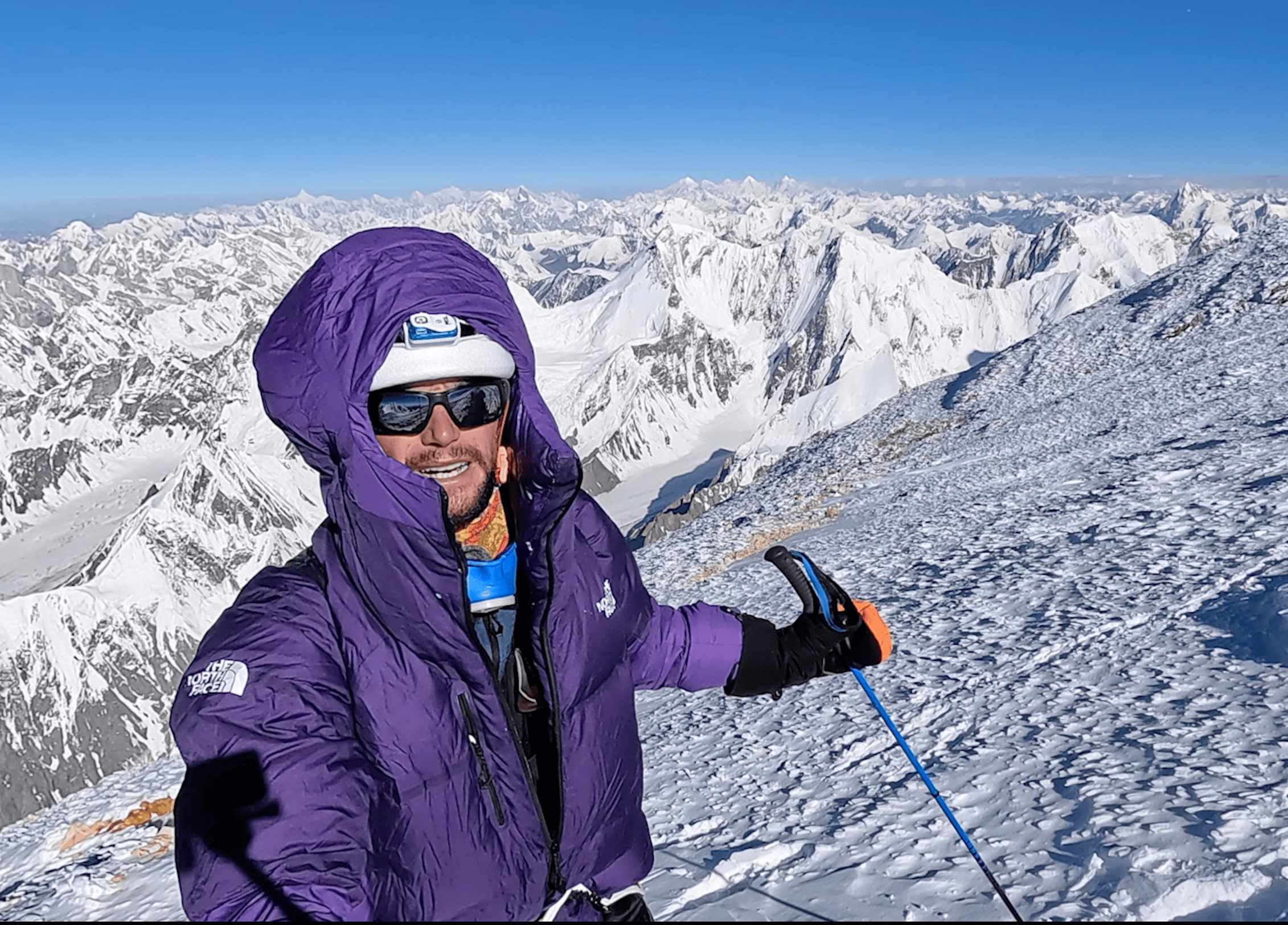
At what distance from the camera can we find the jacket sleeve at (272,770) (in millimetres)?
1896

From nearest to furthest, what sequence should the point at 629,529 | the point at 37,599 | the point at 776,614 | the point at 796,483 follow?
the point at 776,614, the point at 796,483, the point at 37,599, the point at 629,529

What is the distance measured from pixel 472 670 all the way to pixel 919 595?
11366 mm

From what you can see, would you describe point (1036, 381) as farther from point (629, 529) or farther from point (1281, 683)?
point (629, 529)

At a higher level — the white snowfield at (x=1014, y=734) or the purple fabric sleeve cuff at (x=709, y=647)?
the purple fabric sleeve cuff at (x=709, y=647)

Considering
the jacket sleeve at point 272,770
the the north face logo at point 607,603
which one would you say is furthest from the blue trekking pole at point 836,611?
the jacket sleeve at point 272,770

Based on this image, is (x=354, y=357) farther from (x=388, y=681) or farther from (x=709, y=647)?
(x=709, y=647)

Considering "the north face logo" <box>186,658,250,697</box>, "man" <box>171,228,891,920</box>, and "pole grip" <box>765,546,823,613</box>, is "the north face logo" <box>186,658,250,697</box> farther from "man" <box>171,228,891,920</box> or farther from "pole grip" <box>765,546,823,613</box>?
"pole grip" <box>765,546,823,613</box>

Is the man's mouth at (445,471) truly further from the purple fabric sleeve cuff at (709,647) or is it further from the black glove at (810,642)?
the black glove at (810,642)

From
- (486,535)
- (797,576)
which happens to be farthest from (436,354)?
(797,576)

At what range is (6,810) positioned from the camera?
14288 centimetres

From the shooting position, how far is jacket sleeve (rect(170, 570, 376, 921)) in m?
1.90

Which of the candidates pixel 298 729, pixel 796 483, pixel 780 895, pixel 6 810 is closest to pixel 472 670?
pixel 298 729

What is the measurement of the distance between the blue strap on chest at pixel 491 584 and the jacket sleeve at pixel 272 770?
1.60ft

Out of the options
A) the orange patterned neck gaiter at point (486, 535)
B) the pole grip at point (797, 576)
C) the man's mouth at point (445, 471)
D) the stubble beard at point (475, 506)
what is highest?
the man's mouth at point (445, 471)
